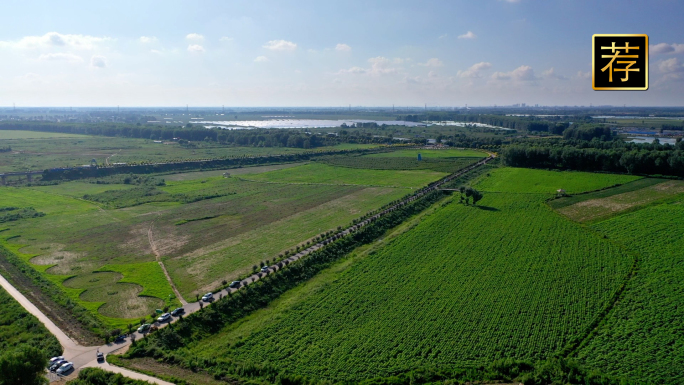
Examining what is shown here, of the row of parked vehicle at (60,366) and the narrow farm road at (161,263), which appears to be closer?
the row of parked vehicle at (60,366)

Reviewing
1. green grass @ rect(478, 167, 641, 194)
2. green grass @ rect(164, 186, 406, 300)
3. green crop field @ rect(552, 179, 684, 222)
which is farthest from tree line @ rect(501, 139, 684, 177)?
green grass @ rect(164, 186, 406, 300)

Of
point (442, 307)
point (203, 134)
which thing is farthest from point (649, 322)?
point (203, 134)

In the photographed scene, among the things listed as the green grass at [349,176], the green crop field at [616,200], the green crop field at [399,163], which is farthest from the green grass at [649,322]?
the green crop field at [399,163]

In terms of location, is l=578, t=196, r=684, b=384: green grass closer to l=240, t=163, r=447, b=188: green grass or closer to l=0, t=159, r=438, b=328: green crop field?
l=0, t=159, r=438, b=328: green crop field

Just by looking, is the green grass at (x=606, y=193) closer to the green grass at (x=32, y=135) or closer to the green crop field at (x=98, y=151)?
the green crop field at (x=98, y=151)

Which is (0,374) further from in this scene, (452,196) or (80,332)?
(452,196)

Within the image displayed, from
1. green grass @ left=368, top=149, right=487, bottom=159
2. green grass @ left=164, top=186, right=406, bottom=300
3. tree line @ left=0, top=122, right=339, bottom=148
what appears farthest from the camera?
tree line @ left=0, top=122, right=339, bottom=148
